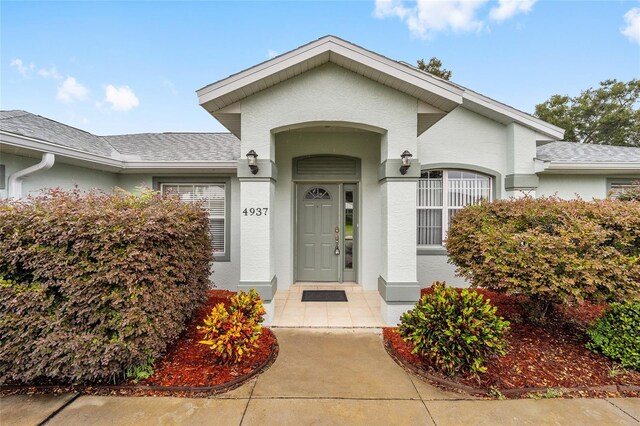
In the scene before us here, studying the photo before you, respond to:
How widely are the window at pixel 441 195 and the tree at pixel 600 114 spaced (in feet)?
71.2

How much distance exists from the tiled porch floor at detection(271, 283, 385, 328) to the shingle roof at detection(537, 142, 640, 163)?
5687 millimetres

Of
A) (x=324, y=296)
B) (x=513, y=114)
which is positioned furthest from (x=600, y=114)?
(x=324, y=296)

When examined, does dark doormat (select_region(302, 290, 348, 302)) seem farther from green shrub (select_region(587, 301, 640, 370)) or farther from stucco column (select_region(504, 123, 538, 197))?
stucco column (select_region(504, 123, 538, 197))

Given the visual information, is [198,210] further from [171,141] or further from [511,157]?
[511,157]

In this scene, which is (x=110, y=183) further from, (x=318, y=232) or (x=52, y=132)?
(x=318, y=232)

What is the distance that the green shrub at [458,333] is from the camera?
2867mm

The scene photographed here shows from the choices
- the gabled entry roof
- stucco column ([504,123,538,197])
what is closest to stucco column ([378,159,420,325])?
the gabled entry roof

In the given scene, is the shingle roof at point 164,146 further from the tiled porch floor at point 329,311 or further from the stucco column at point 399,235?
the stucco column at point 399,235

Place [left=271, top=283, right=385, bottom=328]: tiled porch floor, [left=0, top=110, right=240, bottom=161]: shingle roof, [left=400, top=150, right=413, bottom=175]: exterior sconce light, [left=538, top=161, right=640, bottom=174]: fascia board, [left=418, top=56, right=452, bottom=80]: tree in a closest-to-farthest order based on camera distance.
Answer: [left=400, top=150, right=413, bottom=175]: exterior sconce light → [left=271, top=283, right=385, bottom=328]: tiled porch floor → [left=0, top=110, right=240, bottom=161]: shingle roof → [left=538, top=161, right=640, bottom=174]: fascia board → [left=418, top=56, right=452, bottom=80]: tree

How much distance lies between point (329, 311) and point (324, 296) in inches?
28.5

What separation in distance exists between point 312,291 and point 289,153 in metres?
3.18

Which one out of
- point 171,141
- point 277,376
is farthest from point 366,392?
point 171,141

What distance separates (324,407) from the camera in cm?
264

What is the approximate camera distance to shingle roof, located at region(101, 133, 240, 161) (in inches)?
256
